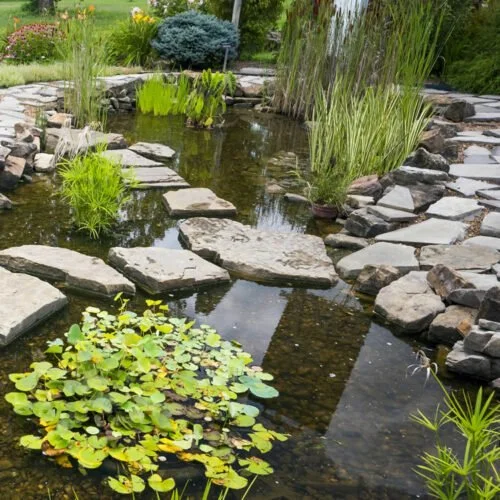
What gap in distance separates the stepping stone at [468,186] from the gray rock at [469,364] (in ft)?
7.56

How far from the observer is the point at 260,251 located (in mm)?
4121

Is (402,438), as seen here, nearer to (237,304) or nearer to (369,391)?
(369,391)

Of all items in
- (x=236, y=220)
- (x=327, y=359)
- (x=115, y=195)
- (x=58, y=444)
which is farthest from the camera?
(x=236, y=220)

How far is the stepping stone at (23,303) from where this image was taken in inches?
116

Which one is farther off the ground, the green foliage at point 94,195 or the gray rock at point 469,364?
the green foliage at point 94,195

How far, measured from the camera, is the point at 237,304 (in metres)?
3.54

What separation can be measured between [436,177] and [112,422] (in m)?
3.59

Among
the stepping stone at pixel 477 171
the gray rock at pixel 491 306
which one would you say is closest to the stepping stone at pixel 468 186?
the stepping stone at pixel 477 171

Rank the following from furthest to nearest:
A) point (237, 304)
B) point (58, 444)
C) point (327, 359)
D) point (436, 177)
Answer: point (436, 177) < point (237, 304) < point (327, 359) < point (58, 444)

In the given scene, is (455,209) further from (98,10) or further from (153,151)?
(98,10)

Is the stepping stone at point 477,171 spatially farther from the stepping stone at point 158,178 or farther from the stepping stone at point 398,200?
the stepping stone at point 158,178

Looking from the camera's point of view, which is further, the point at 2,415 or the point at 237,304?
the point at 237,304

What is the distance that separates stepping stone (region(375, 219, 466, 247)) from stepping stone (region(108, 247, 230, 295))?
122 cm

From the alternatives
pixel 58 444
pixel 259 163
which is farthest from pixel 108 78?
pixel 58 444
